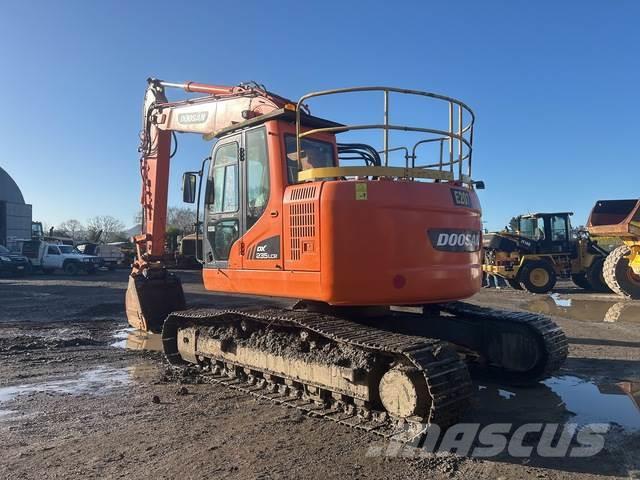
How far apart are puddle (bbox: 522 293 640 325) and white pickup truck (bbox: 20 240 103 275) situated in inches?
947

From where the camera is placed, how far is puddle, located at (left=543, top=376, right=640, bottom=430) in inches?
220

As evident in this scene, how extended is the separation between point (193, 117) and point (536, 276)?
1507 cm

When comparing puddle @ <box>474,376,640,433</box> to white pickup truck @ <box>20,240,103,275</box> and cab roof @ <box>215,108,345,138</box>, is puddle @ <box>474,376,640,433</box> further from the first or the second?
white pickup truck @ <box>20,240,103,275</box>

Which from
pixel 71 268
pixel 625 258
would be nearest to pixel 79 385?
pixel 625 258

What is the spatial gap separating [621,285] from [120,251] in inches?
1205

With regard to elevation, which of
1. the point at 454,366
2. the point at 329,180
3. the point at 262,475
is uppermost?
the point at 329,180

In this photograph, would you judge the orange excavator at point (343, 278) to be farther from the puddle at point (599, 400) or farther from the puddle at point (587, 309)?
the puddle at point (587, 309)

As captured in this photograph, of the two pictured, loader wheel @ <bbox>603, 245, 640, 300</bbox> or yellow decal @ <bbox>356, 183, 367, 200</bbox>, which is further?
loader wheel @ <bbox>603, 245, 640, 300</bbox>

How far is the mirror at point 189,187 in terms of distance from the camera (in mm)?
7426

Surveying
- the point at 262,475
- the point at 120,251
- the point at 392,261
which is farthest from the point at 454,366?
the point at 120,251

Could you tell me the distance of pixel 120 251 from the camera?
3750 cm

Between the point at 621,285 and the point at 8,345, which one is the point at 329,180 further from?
the point at 621,285

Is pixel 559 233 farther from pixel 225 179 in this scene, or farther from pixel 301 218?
pixel 301 218

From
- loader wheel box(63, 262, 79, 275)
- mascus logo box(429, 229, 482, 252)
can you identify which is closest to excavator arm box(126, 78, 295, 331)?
mascus logo box(429, 229, 482, 252)
